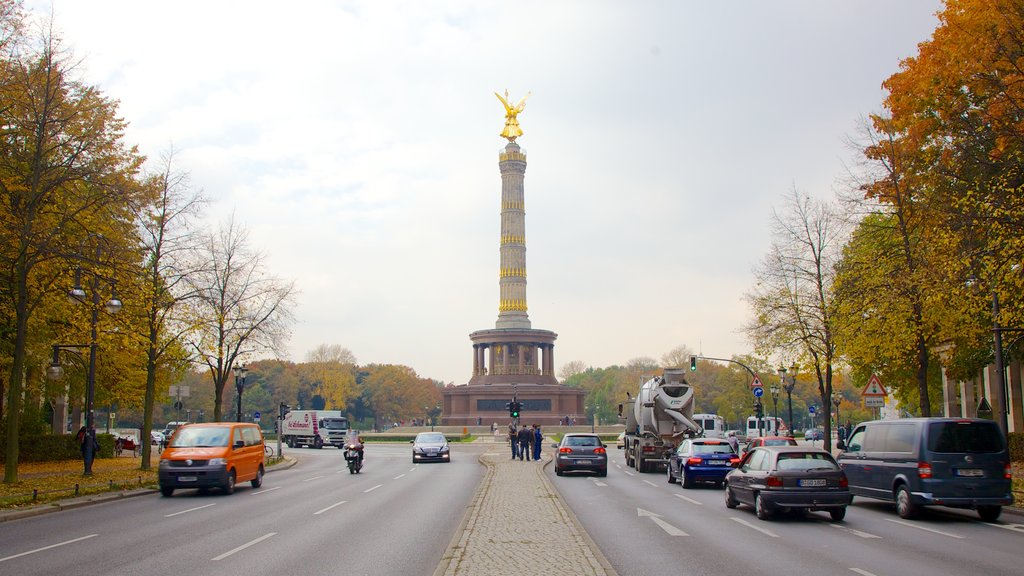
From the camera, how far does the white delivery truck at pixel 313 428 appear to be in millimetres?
66750

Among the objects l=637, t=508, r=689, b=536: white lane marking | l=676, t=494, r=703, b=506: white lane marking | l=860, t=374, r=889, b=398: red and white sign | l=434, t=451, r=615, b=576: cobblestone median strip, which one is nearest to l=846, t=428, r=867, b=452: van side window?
l=676, t=494, r=703, b=506: white lane marking

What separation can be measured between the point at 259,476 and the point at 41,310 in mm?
8307

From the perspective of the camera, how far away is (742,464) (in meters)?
19.0

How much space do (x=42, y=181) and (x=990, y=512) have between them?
23.8 metres

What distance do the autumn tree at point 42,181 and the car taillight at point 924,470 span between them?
19774 mm

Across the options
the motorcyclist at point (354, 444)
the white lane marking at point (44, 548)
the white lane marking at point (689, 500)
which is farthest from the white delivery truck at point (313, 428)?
the white lane marking at point (44, 548)

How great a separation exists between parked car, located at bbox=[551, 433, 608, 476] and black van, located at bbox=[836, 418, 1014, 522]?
12.6 m

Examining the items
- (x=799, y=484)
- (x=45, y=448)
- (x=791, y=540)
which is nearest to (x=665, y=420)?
(x=799, y=484)

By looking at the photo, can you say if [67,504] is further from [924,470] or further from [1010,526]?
[1010,526]

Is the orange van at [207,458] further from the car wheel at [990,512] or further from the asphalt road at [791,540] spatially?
the car wheel at [990,512]

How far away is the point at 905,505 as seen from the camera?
17531 millimetres

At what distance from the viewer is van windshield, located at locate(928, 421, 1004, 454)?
17109mm

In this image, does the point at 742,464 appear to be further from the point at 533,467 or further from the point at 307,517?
the point at 533,467

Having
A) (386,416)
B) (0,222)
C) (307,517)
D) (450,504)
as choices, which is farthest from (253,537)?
(386,416)
